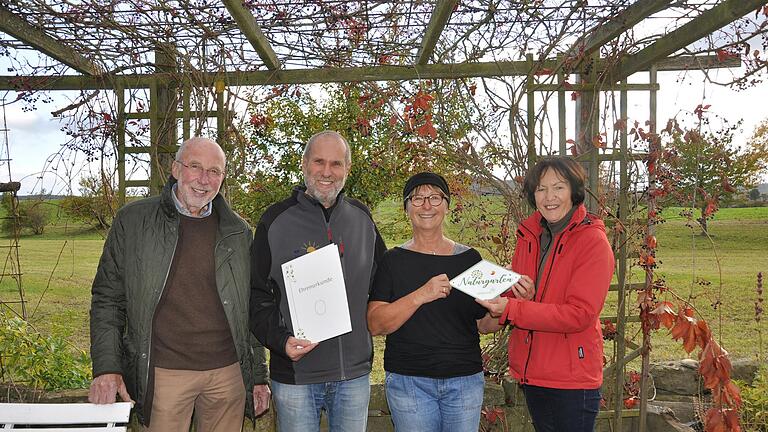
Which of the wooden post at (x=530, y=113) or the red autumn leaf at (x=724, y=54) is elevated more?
the red autumn leaf at (x=724, y=54)

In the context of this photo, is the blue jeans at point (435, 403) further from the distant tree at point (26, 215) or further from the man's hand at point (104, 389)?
the distant tree at point (26, 215)

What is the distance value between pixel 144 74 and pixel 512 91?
2590mm

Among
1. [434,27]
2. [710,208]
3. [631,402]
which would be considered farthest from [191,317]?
[710,208]

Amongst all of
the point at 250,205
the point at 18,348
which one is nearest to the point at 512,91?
the point at 18,348

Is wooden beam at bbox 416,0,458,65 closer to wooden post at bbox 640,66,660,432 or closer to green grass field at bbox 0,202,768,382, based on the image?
wooden post at bbox 640,66,660,432

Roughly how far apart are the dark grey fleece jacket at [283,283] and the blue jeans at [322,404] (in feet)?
0.15

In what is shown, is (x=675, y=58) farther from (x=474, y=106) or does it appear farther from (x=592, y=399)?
(x=592, y=399)

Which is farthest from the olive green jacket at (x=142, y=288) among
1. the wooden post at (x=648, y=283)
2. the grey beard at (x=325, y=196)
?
the wooden post at (x=648, y=283)

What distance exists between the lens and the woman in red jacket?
2561 mm

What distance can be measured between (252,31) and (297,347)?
2.02 metres

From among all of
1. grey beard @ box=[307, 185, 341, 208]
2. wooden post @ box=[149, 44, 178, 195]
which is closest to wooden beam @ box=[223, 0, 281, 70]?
wooden post @ box=[149, 44, 178, 195]

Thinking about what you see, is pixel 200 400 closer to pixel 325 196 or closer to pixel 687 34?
pixel 325 196

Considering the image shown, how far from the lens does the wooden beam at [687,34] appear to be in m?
3.18

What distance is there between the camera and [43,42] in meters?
4.41
